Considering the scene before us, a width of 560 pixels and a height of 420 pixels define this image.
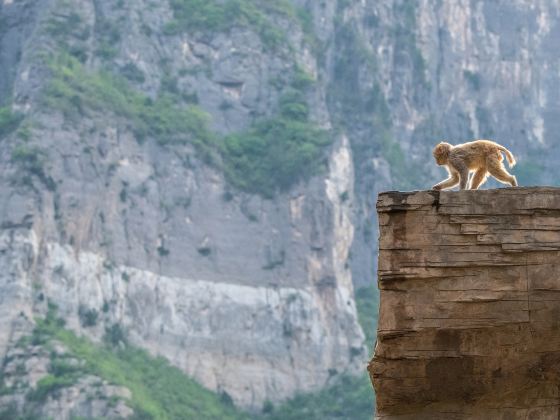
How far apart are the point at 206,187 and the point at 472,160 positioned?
332ft

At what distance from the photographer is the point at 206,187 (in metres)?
135

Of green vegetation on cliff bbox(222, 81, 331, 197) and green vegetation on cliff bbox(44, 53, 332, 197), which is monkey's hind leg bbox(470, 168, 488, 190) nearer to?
green vegetation on cliff bbox(44, 53, 332, 197)

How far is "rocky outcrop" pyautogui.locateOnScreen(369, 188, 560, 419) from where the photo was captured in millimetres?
32312

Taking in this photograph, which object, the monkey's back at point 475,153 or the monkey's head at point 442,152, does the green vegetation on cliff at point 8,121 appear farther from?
the monkey's back at point 475,153

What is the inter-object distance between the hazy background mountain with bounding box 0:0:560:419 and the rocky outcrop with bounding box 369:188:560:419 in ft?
268

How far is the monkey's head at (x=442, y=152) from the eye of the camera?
1347 inches

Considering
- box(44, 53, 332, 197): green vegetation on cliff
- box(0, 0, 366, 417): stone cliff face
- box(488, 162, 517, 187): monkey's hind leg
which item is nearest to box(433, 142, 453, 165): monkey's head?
box(488, 162, 517, 187): monkey's hind leg

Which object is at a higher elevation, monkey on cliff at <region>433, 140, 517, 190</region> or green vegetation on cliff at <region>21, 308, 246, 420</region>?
green vegetation on cliff at <region>21, 308, 246, 420</region>

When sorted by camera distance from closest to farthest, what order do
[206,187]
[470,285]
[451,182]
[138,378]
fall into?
[470,285] < [451,182] < [138,378] < [206,187]

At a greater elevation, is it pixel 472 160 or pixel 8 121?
pixel 8 121

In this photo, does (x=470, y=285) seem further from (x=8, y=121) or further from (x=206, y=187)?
(x=206, y=187)

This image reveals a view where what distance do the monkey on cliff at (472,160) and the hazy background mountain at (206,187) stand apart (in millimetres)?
80473

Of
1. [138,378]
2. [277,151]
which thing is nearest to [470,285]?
[138,378]

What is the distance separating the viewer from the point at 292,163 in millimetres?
139250
